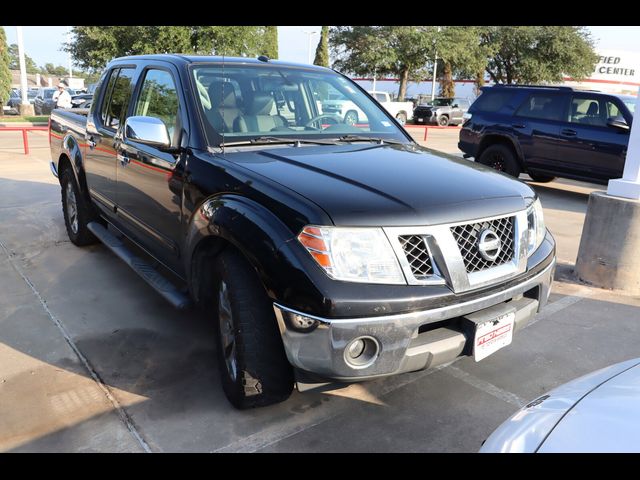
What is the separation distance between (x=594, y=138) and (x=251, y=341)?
7626 millimetres

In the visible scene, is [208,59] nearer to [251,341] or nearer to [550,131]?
[251,341]

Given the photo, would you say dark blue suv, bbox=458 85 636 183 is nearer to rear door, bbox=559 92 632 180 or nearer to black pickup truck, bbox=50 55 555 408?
rear door, bbox=559 92 632 180

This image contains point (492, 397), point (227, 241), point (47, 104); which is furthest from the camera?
point (47, 104)

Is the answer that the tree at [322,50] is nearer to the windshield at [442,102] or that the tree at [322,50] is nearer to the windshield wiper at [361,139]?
the windshield at [442,102]

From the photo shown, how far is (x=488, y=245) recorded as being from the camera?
8.26ft

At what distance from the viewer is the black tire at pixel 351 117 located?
3766 millimetres

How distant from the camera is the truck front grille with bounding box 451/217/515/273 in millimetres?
2443

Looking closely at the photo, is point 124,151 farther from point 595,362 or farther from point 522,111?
point 522,111

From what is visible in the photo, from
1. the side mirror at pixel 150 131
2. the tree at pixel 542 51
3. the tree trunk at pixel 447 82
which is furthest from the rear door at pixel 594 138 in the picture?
the tree at pixel 542 51

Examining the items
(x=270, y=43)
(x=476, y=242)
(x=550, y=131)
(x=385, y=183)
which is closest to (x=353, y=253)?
(x=385, y=183)

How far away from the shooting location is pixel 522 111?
925 centimetres

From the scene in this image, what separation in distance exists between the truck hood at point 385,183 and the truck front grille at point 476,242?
5 centimetres

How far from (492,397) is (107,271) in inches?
137
